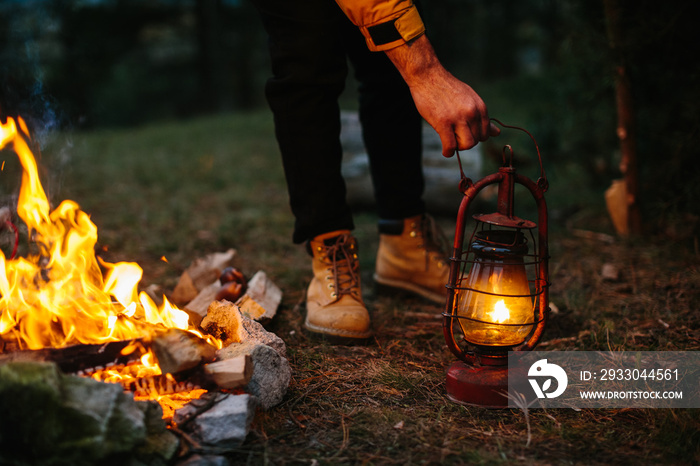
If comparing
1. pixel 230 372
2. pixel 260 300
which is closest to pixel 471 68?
pixel 260 300

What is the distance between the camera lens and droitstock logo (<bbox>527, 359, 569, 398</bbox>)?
66.9 inches

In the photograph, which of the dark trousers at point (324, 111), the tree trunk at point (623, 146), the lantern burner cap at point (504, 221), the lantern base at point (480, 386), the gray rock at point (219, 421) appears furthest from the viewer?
the tree trunk at point (623, 146)

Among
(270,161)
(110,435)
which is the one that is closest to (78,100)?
(270,161)

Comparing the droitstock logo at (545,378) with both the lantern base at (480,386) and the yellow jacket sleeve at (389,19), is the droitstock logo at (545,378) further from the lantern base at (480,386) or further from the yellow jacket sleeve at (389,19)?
the yellow jacket sleeve at (389,19)

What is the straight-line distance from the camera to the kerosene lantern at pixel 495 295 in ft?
5.25

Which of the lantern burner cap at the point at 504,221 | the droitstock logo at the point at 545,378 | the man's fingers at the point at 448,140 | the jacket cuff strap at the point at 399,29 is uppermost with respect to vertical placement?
the jacket cuff strap at the point at 399,29

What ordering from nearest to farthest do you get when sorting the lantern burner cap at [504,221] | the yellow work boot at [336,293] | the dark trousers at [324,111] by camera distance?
the lantern burner cap at [504,221]
the dark trousers at [324,111]
the yellow work boot at [336,293]

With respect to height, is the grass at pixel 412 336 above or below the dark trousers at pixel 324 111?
below

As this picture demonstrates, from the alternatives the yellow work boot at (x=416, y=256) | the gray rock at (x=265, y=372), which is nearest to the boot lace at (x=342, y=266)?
the yellow work boot at (x=416, y=256)

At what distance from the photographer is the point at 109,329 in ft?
5.41

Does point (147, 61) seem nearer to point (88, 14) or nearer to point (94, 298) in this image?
point (88, 14)

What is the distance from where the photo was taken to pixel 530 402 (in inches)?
65.1

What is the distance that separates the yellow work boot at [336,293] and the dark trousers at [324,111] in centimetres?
7

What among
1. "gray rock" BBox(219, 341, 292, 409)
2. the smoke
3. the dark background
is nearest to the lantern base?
"gray rock" BBox(219, 341, 292, 409)
